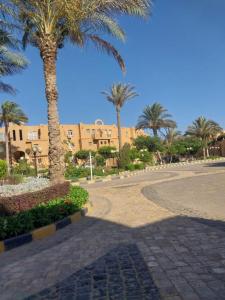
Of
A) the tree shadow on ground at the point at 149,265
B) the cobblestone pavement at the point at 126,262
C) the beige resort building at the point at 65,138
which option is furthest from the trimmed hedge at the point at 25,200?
the beige resort building at the point at 65,138

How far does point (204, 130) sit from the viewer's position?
65938 millimetres

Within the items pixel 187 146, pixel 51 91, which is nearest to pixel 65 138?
pixel 187 146

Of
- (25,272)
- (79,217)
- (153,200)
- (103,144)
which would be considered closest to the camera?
(25,272)

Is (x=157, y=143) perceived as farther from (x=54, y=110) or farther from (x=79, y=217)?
(x=79, y=217)

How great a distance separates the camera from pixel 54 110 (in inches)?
546

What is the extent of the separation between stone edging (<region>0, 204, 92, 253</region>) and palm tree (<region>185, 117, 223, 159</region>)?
189 feet

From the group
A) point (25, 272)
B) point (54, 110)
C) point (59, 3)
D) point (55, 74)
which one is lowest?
point (25, 272)

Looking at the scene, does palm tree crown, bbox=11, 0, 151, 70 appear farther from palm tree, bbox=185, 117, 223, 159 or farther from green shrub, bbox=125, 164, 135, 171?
palm tree, bbox=185, 117, 223, 159

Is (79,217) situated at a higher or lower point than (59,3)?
lower

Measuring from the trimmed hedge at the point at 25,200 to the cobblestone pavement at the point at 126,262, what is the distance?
1776 mm

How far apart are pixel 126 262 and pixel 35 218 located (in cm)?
352

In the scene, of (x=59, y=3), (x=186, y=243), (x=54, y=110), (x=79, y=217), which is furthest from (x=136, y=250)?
(x=59, y=3)

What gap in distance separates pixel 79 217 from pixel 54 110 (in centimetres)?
560

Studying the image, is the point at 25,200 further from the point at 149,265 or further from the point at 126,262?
the point at 149,265
